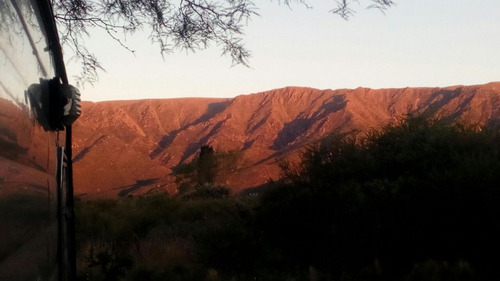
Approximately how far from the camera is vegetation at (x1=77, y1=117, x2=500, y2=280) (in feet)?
39.3

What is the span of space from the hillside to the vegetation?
103ft

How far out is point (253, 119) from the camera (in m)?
90.6

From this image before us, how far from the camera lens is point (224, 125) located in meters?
85.9

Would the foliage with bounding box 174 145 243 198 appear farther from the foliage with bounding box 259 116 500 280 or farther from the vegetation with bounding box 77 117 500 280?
the foliage with bounding box 259 116 500 280

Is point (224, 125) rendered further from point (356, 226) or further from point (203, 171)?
point (356, 226)

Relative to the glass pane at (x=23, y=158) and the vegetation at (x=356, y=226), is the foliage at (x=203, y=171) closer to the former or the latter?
the vegetation at (x=356, y=226)

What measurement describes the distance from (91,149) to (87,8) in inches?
2365

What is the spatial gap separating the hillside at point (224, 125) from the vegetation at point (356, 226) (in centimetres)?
3154

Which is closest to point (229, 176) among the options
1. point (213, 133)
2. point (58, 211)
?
point (213, 133)

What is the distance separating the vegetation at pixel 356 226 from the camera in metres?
12.0

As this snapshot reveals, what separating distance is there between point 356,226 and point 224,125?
71.9 m

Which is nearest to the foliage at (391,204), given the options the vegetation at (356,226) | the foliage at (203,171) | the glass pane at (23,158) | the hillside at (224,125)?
the vegetation at (356,226)

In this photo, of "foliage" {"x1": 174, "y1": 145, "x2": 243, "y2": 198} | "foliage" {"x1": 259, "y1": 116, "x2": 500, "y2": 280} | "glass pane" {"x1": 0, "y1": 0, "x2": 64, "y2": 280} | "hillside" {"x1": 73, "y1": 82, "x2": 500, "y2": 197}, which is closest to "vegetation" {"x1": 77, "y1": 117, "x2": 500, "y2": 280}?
"foliage" {"x1": 259, "y1": 116, "x2": 500, "y2": 280}

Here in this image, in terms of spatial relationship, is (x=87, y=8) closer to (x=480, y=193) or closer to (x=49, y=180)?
(x=49, y=180)
